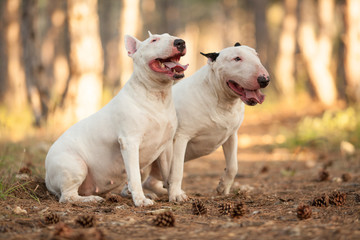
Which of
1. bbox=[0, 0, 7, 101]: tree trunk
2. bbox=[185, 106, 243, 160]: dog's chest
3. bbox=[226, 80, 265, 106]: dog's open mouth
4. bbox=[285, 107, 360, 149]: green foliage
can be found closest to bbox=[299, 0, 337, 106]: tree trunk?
bbox=[285, 107, 360, 149]: green foliage

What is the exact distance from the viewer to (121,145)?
438 centimetres

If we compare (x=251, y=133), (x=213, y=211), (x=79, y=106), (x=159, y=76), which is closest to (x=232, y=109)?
(x=159, y=76)

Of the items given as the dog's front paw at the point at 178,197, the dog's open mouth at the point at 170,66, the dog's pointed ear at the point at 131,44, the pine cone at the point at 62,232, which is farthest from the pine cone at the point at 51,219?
the dog's pointed ear at the point at 131,44

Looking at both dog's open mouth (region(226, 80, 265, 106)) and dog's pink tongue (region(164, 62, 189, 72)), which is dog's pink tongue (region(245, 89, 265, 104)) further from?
dog's pink tongue (region(164, 62, 189, 72))

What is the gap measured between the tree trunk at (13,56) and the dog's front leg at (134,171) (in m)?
11.9

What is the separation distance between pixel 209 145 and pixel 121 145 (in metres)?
1.11

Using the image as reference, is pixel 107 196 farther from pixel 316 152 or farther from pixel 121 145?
pixel 316 152

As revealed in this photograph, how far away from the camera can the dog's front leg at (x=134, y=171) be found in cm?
427

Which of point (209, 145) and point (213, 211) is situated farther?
point (209, 145)

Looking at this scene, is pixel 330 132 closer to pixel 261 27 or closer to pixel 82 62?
pixel 82 62

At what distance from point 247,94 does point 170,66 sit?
0.82 meters

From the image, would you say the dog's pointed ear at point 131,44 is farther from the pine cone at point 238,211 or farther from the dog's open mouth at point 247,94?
the pine cone at point 238,211

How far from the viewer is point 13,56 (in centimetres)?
1723

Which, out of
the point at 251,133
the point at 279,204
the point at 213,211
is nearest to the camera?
the point at 213,211
